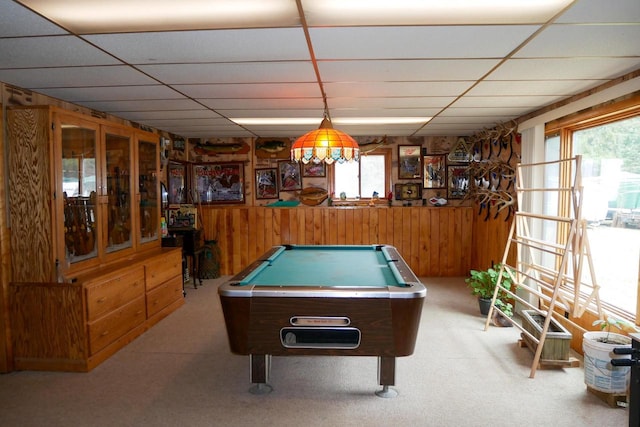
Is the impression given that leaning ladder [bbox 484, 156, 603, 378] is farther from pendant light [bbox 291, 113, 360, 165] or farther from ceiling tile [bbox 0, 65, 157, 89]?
ceiling tile [bbox 0, 65, 157, 89]

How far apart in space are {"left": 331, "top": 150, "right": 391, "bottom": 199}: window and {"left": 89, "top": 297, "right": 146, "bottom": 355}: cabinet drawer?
11.9 ft

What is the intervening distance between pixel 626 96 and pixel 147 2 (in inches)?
135

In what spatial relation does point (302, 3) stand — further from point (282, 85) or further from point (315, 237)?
point (315, 237)

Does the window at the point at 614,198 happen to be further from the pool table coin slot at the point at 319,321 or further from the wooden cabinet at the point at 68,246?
the wooden cabinet at the point at 68,246

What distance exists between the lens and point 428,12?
2.08 metres

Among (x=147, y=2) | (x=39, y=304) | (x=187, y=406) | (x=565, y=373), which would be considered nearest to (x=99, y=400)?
(x=187, y=406)

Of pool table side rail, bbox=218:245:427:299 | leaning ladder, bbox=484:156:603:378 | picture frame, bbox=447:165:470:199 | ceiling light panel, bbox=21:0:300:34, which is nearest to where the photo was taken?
ceiling light panel, bbox=21:0:300:34

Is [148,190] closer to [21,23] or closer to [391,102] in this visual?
[21,23]

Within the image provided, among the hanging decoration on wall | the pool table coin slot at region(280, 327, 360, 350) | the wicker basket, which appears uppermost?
the hanging decoration on wall

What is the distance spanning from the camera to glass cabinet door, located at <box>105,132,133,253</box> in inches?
158

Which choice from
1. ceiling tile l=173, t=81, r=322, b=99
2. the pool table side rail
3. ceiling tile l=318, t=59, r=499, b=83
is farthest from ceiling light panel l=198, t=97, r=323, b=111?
the pool table side rail

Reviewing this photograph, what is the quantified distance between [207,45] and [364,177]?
180 inches

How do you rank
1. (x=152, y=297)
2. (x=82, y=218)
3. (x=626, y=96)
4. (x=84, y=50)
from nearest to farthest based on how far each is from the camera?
(x=84, y=50) < (x=626, y=96) < (x=82, y=218) < (x=152, y=297)

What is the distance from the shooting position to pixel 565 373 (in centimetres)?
326
